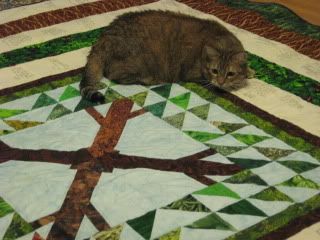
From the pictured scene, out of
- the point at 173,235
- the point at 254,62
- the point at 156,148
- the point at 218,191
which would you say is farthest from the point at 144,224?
the point at 254,62

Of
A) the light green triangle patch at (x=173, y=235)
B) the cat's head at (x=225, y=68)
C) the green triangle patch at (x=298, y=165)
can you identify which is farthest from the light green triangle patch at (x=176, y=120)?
the light green triangle patch at (x=173, y=235)

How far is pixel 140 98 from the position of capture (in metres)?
1.70

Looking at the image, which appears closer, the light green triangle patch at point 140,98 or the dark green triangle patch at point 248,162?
the dark green triangle patch at point 248,162

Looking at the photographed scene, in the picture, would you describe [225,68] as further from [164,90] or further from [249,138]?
[249,138]

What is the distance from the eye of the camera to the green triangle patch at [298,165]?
1.35 meters

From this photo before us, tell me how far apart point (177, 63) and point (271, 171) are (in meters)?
0.63

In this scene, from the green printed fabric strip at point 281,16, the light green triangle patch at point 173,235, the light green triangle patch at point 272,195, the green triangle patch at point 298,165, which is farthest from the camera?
the green printed fabric strip at point 281,16

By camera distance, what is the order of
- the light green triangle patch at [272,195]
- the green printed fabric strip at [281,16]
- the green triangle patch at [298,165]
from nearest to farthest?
1. the light green triangle patch at [272,195]
2. the green triangle patch at [298,165]
3. the green printed fabric strip at [281,16]

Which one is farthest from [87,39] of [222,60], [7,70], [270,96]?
[270,96]

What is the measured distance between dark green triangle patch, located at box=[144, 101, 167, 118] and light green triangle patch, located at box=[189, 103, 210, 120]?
0.30 feet

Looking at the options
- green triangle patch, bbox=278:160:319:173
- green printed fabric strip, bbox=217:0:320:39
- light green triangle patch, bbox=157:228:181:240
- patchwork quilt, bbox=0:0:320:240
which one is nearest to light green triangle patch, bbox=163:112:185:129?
patchwork quilt, bbox=0:0:320:240

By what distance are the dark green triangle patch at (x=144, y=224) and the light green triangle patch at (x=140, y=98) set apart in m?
0.54

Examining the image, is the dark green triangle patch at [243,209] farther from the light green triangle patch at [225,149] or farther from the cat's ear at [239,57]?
the cat's ear at [239,57]

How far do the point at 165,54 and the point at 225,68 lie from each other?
233 millimetres
